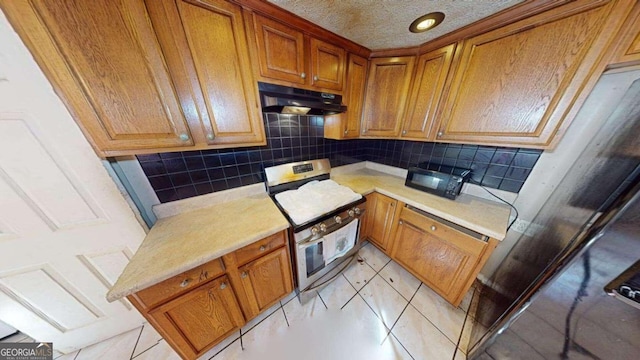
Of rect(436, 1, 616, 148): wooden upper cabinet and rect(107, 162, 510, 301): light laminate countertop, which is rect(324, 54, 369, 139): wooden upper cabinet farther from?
rect(436, 1, 616, 148): wooden upper cabinet

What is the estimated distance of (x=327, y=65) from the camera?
1.20 meters

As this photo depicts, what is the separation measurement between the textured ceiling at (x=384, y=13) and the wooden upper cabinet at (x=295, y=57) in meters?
0.10

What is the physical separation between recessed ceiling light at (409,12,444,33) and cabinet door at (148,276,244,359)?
1970 millimetres

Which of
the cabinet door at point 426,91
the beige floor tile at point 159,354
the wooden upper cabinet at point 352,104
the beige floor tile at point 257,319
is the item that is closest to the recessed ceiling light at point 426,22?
the cabinet door at point 426,91

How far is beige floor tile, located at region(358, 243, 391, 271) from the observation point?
1.71 meters

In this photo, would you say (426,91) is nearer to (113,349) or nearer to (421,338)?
(421,338)

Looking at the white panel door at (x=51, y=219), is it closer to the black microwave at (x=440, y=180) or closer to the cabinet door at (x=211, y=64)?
the cabinet door at (x=211, y=64)

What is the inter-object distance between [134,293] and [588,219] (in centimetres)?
190

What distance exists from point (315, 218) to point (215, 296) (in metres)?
0.75

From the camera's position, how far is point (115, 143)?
0.75 metres

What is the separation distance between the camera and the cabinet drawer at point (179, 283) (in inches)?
28.9

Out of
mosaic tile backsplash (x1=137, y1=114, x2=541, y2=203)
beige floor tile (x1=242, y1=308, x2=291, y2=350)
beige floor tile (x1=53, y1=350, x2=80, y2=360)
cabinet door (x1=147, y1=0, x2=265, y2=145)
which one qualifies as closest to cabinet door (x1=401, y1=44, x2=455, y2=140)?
mosaic tile backsplash (x1=137, y1=114, x2=541, y2=203)

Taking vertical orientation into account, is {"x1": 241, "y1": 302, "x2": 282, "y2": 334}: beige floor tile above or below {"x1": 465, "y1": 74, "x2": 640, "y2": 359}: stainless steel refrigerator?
below

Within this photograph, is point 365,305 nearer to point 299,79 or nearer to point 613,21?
→ point 299,79
